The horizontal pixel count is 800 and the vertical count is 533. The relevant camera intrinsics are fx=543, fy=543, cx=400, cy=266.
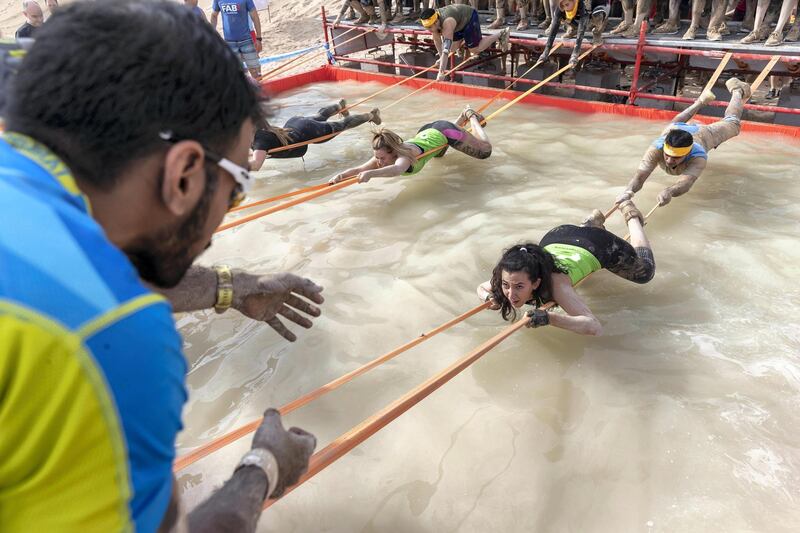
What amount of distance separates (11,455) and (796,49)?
24.3 feet

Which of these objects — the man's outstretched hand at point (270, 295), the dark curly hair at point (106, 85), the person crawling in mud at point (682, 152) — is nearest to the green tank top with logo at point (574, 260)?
the person crawling in mud at point (682, 152)

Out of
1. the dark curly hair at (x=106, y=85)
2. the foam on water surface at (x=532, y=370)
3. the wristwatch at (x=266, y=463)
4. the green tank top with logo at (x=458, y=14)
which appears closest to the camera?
the dark curly hair at (x=106, y=85)

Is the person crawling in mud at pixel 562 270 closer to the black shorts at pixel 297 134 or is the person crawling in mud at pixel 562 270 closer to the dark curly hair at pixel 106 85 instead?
the dark curly hair at pixel 106 85

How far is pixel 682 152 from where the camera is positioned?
4.30 meters

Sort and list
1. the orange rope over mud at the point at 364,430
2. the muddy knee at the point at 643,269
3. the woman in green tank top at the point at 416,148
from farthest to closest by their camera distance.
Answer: the woman in green tank top at the point at 416,148
the muddy knee at the point at 643,269
the orange rope over mud at the point at 364,430

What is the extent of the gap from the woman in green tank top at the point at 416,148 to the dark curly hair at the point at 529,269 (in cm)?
194

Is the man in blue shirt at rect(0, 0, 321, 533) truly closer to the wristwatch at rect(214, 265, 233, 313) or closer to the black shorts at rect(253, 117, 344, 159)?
the wristwatch at rect(214, 265, 233, 313)

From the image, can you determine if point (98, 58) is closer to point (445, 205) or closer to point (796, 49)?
point (445, 205)

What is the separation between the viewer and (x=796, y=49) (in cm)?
578

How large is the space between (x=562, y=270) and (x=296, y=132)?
3477 millimetres

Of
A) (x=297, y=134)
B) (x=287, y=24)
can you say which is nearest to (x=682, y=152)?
(x=297, y=134)

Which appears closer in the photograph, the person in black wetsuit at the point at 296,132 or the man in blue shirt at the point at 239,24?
the person in black wetsuit at the point at 296,132

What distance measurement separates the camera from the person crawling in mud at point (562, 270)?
115 inches

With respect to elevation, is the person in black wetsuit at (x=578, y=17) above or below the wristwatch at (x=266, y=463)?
above
